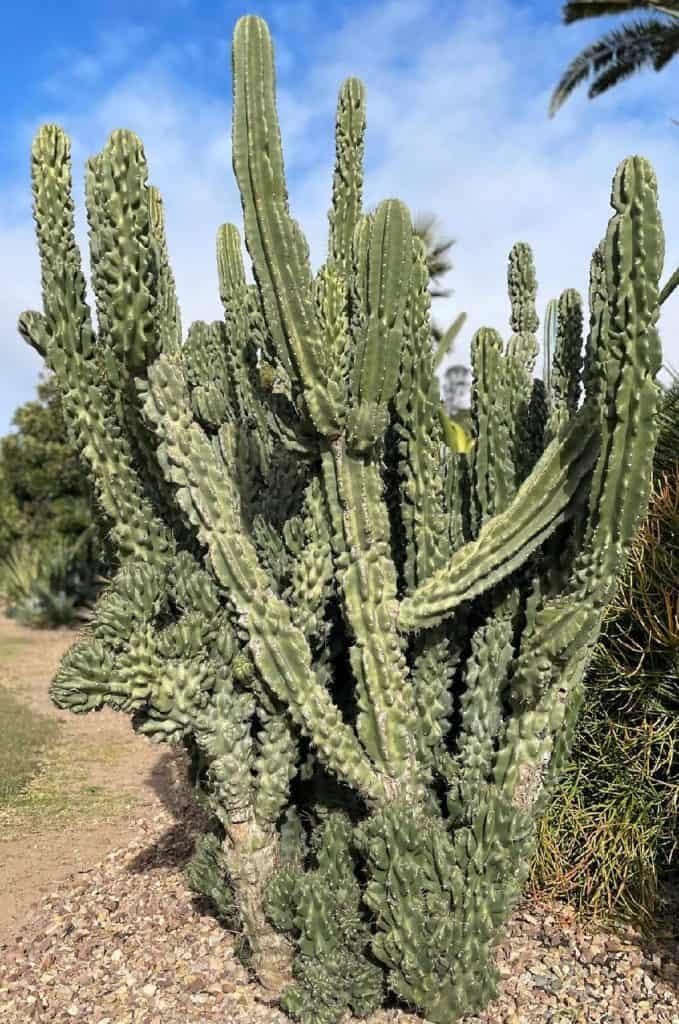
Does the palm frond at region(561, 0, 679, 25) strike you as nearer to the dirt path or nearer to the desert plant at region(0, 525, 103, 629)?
the desert plant at region(0, 525, 103, 629)

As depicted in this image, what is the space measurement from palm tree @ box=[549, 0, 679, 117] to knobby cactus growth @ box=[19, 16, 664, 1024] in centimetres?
1185

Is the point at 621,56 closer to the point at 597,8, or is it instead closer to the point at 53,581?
the point at 597,8

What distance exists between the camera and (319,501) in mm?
3387

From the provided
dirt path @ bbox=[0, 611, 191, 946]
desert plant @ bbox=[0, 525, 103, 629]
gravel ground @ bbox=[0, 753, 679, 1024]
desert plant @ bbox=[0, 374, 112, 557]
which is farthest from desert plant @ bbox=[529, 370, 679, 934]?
desert plant @ bbox=[0, 374, 112, 557]

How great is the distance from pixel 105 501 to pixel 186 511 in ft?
1.78

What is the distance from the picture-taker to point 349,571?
3.29m

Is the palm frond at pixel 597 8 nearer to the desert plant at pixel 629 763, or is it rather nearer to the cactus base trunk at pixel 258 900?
the desert plant at pixel 629 763

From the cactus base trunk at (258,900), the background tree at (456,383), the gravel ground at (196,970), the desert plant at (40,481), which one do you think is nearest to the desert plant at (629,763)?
the gravel ground at (196,970)

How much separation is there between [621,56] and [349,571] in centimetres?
1421

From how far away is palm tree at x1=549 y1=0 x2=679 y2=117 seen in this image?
520 inches

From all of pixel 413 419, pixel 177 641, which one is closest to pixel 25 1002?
pixel 177 641

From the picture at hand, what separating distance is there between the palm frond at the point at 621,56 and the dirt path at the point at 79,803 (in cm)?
1242

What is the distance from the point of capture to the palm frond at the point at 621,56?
13750 mm

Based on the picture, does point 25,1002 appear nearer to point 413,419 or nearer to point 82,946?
point 82,946
